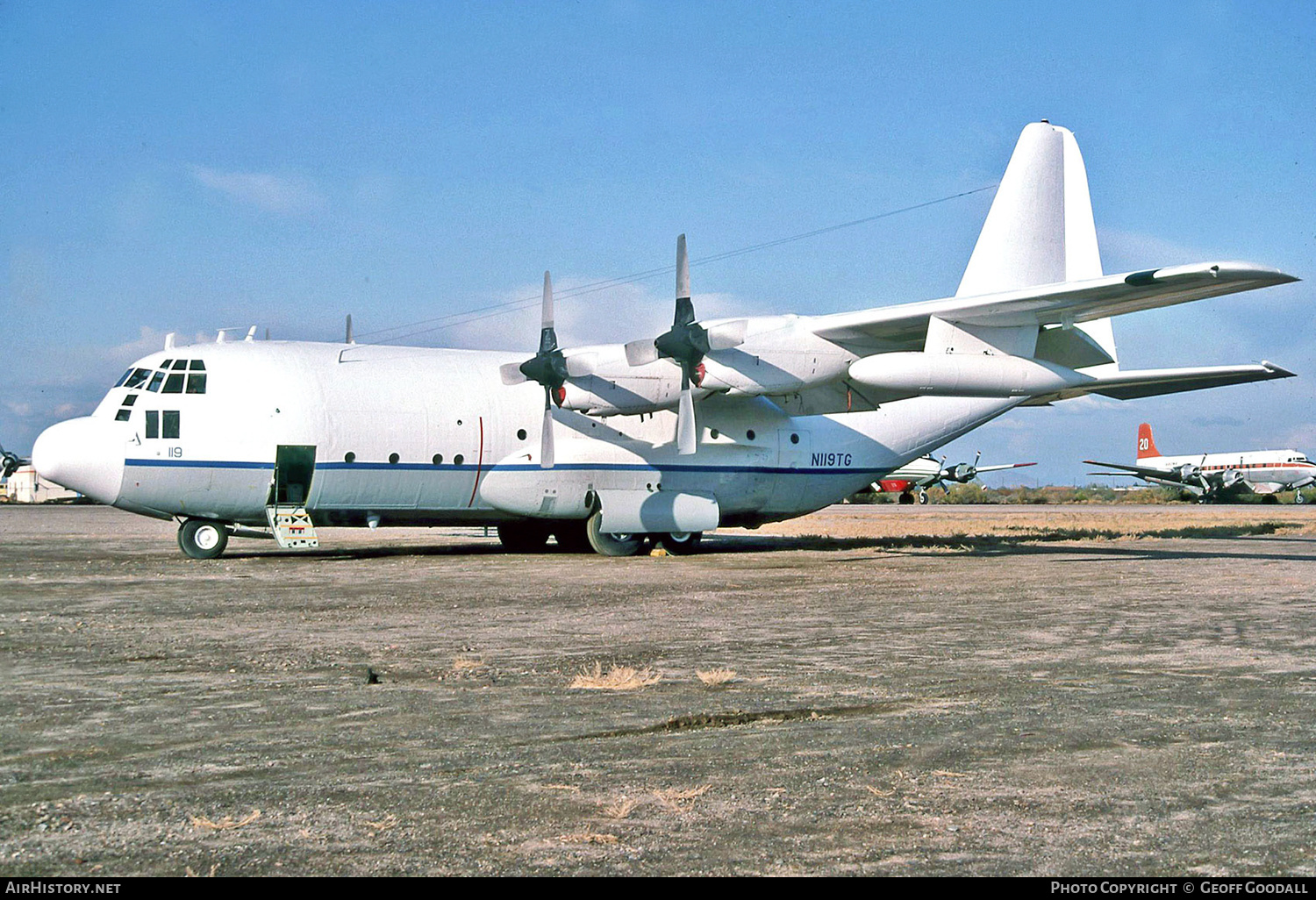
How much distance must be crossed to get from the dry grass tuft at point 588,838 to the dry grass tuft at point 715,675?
340 cm

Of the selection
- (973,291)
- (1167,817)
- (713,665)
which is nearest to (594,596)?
(713,665)

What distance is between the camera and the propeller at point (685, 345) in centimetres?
2002

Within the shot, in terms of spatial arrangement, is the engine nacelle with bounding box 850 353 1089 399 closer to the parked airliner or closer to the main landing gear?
the main landing gear

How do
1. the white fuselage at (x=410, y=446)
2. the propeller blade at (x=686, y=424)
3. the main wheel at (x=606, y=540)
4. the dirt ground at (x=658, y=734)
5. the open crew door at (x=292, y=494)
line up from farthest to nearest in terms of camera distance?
the main wheel at (x=606, y=540) → the propeller blade at (x=686, y=424) → the open crew door at (x=292, y=494) → the white fuselage at (x=410, y=446) → the dirt ground at (x=658, y=734)

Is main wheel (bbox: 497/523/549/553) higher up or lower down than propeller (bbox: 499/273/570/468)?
lower down

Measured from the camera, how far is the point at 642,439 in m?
22.6

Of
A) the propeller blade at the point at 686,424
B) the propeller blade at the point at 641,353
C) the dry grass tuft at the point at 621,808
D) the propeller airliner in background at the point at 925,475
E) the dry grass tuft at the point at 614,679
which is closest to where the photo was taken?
the dry grass tuft at the point at 621,808

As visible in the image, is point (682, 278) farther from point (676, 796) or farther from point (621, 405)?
point (676, 796)

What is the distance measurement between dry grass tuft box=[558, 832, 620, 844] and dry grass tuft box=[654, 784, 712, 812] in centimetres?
44

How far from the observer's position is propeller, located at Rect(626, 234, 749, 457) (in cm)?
2002

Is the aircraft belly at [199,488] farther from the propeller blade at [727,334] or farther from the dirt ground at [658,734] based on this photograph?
the propeller blade at [727,334]

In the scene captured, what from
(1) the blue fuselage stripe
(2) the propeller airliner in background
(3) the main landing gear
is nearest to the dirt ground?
(1) the blue fuselage stripe

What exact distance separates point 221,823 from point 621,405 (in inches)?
672

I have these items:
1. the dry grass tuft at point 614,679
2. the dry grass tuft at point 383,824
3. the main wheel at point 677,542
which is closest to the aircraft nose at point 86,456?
the main wheel at point 677,542
